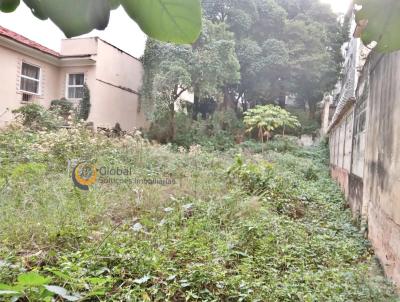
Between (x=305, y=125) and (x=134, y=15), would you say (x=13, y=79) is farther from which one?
(x=305, y=125)

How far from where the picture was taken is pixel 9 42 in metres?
9.41

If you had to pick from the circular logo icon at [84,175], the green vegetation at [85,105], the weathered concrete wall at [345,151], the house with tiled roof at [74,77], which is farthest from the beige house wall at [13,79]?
the weathered concrete wall at [345,151]

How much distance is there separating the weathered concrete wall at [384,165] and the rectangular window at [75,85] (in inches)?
398

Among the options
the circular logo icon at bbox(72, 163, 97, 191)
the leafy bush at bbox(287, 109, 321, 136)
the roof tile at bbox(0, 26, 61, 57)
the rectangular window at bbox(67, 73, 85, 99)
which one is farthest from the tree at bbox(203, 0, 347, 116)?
the circular logo icon at bbox(72, 163, 97, 191)

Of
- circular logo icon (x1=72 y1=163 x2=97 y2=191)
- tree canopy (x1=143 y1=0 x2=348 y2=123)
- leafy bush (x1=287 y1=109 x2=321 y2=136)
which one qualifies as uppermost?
tree canopy (x1=143 y1=0 x2=348 y2=123)

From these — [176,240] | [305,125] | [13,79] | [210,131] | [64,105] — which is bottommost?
[176,240]

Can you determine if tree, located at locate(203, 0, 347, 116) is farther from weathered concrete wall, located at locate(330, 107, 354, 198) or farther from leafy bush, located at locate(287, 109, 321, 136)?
weathered concrete wall, located at locate(330, 107, 354, 198)

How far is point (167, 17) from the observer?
424 mm

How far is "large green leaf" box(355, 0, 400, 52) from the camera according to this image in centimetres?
48

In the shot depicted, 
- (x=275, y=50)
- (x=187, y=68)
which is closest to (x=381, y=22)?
(x=187, y=68)

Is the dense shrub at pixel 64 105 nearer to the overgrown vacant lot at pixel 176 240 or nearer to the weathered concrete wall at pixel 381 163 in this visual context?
the overgrown vacant lot at pixel 176 240

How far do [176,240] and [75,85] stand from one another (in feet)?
33.6

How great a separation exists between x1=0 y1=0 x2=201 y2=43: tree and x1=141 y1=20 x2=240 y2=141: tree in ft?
38.0

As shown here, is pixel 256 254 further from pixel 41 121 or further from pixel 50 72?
pixel 50 72
